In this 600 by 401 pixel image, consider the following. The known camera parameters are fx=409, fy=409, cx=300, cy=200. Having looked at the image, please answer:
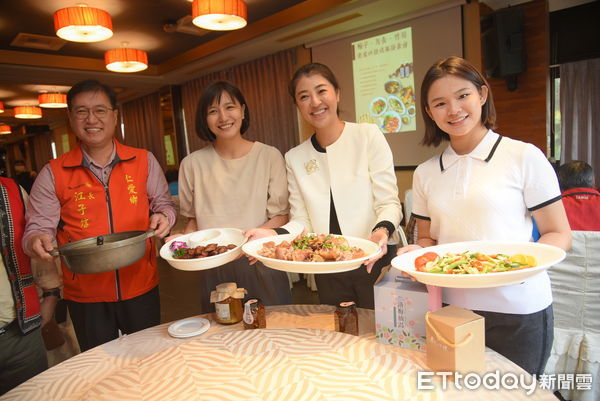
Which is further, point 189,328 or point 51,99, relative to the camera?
point 51,99

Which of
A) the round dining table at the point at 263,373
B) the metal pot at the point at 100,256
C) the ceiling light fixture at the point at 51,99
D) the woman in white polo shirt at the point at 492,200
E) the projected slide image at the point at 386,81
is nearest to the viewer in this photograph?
the round dining table at the point at 263,373

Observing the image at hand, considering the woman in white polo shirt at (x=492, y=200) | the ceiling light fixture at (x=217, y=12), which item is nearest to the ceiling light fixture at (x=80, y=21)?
the ceiling light fixture at (x=217, y=12)

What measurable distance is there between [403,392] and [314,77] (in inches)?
50.3

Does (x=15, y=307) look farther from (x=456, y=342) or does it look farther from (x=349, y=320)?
(x=456, y=342)

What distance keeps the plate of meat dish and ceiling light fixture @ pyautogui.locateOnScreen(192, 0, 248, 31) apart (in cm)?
290

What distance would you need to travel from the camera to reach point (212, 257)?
59.3 inches

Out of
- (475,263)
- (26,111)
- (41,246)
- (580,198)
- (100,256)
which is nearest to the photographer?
(475,263)

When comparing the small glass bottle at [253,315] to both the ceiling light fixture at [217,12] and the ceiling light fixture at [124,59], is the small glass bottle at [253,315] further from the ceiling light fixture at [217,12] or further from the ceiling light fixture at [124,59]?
the ceiling light fixture at [124,59]

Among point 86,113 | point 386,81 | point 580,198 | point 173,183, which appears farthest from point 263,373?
point 173,183

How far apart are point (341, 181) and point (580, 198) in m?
1.49

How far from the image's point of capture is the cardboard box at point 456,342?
105 centimetres

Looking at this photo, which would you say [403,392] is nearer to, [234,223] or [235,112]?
[234,223]

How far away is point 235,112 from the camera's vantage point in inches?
77.4

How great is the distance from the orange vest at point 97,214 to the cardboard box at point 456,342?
1.42 meters
